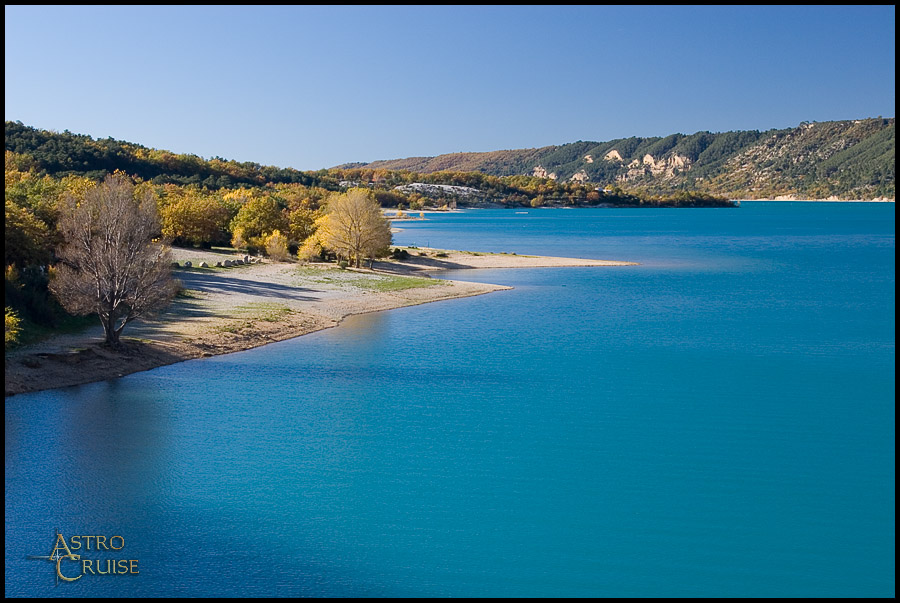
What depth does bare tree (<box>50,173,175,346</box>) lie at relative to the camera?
29391mm

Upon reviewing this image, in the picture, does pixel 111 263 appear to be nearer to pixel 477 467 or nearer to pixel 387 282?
pixel 477 467

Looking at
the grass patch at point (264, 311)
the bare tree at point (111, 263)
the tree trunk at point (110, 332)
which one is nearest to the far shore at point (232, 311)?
the grass patch at point (264, 311)

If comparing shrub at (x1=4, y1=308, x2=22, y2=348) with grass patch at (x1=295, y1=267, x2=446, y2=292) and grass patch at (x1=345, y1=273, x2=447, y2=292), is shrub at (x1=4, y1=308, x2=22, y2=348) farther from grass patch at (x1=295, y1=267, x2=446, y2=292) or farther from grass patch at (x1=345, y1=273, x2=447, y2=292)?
grass patch at (x1=345, y1=273, x2=447, y2=292)

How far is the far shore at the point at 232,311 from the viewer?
28331mm

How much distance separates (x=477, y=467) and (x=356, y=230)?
142 feet

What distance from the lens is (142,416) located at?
24547 millimetres

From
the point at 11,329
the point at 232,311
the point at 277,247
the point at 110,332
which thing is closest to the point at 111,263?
the point at 110,332

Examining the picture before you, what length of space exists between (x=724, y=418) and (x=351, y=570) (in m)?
14.9

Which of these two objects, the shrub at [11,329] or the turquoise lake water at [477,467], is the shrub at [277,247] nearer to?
the turquoise lake water at [477,467]

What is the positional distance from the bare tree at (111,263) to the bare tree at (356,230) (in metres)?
31.5

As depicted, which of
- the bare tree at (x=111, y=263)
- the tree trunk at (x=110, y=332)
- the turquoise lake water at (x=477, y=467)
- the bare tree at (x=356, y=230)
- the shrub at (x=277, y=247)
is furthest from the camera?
the shrub at (x=277, y=247)

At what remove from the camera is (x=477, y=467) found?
2102cm

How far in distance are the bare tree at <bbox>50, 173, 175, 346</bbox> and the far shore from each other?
1654 mm

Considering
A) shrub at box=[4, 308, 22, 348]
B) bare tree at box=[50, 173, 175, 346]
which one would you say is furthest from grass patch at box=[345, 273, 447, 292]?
shrub at box=[4, 308, 22, 348]
